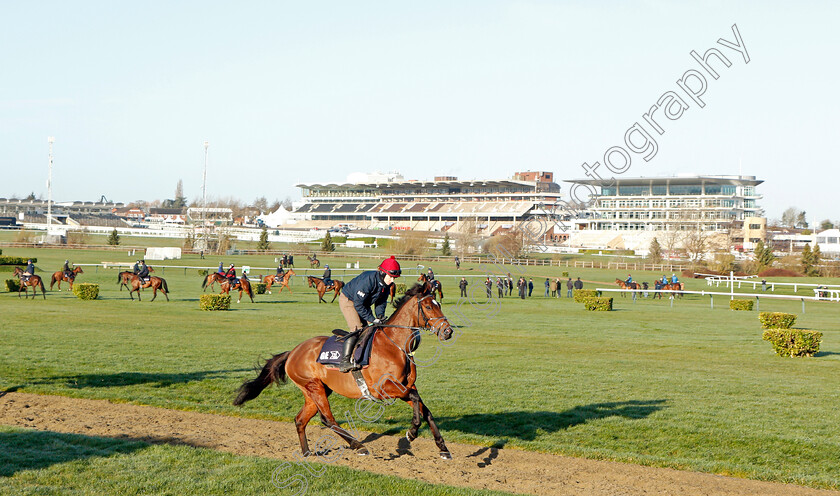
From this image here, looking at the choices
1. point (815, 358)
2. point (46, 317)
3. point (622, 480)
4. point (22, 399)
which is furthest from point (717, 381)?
point (46, 317)

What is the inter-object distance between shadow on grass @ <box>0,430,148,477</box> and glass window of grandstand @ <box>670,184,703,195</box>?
115 metres

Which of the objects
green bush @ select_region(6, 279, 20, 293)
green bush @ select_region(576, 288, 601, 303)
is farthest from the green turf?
green bush @ select_region(576, 288, 601, 303)

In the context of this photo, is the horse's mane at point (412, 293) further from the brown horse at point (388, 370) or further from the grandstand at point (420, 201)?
the grandstand at point (420, 201)

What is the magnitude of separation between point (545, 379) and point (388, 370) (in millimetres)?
6576

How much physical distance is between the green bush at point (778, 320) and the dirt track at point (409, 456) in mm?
16010

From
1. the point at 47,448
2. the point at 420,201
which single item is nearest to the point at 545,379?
the point at 47,448

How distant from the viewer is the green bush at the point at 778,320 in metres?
22.4

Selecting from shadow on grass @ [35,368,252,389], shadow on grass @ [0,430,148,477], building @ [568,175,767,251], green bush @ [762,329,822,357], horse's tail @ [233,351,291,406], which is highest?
building @ [568,175,767,251]

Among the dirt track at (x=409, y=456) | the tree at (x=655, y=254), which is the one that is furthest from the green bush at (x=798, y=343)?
the tree at (x=655, y=254)

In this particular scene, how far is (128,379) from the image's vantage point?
45.1ft

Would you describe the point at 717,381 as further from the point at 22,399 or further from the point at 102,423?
the point at 22,399

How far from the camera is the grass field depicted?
978 cm

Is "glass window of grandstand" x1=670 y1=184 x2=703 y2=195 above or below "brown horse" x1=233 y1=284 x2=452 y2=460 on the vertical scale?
above

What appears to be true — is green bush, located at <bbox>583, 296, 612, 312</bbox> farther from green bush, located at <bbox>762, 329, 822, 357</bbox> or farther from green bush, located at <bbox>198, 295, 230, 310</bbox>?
green bush, located at <bbox>198, 295, 230, 310</bbox>
